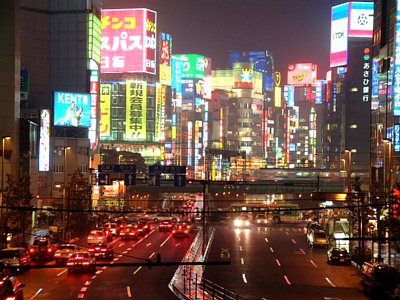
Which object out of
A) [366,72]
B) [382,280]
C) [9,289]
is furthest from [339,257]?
[366,72]

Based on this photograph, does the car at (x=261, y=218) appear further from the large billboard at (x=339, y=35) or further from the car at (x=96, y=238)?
the large billboard at (x=339, y=35)

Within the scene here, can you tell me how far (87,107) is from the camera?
404 feet

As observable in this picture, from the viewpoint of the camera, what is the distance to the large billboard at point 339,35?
183 meters

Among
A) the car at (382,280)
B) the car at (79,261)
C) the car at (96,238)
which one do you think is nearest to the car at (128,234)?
the car at (96,238)

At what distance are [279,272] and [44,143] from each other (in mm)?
57927

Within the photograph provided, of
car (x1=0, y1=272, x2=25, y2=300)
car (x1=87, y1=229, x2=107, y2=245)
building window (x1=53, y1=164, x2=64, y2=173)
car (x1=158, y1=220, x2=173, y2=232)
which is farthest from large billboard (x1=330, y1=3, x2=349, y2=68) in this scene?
car (x1=0, y1=272, x2=25, y2=300)

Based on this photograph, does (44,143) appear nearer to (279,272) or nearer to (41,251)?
(41,251)

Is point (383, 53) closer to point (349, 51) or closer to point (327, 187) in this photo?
point (327, 187)

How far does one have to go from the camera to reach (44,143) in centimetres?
10231

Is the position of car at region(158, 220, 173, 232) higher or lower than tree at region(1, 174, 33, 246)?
lower

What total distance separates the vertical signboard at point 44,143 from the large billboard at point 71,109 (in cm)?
1369

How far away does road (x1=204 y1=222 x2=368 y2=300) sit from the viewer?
40.3m

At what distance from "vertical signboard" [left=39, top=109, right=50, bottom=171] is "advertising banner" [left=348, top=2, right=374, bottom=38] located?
319 feet

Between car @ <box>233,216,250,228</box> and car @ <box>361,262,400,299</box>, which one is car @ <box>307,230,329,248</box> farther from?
car @ <box>233,216,250,228</box>
